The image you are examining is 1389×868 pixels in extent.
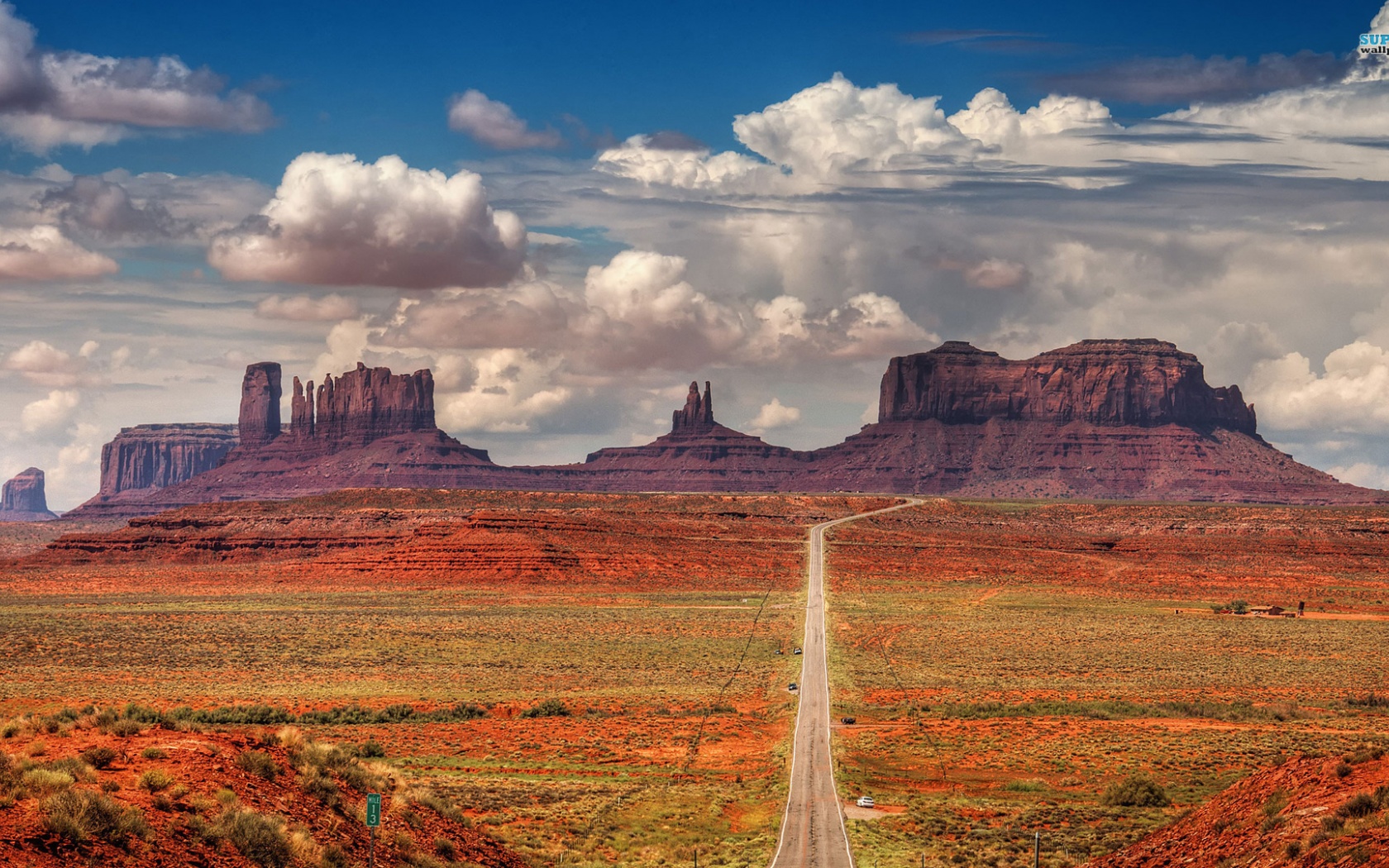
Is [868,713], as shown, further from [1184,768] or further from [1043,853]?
[1043,853]

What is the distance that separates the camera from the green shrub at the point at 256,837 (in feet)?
63.4

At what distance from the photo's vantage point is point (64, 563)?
140 meters

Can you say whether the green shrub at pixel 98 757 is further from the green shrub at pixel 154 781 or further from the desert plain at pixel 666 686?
the green shrub at pixel 154 781

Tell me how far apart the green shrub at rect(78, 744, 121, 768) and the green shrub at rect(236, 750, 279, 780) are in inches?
85.3

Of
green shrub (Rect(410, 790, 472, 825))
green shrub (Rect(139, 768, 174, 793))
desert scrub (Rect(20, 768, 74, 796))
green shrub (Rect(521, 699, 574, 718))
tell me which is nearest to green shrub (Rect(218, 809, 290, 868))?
green shrub (Rect(139, 768, 174, 793))

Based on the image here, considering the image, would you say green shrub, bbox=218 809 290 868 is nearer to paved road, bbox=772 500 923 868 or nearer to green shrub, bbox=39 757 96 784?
green shrub, bbox=39 757 96 784

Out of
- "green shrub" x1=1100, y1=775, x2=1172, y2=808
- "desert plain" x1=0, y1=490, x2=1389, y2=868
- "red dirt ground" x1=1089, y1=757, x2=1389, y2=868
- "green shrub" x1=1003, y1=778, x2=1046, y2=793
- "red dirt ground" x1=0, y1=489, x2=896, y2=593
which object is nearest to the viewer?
"red dirt ground" x1=1089, y1=757, x2=1389, y2=868

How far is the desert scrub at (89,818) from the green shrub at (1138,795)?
27211 mm

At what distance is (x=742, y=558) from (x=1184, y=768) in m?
88.7

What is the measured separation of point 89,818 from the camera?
17516 millimetres

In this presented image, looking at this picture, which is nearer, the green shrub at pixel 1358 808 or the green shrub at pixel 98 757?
the green shrub at pixel 1358 808

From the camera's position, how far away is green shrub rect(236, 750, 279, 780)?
73.6 ft

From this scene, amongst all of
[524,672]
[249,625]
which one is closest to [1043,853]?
[524,672]

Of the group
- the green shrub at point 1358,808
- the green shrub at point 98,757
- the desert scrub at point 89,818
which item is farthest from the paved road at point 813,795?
the desert scrub at point 89,818
